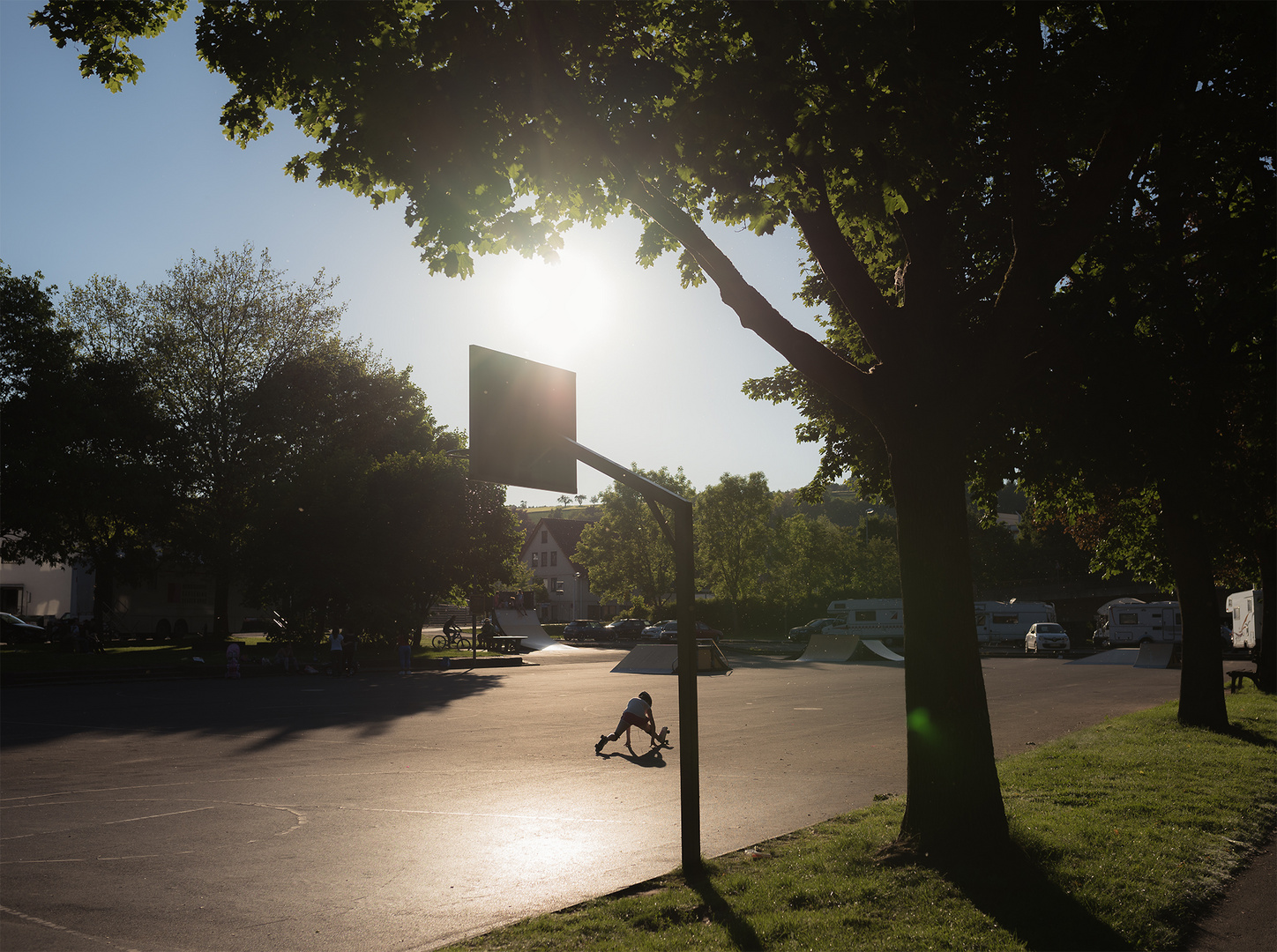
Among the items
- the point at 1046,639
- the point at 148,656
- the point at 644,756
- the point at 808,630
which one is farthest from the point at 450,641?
the point at 644,756

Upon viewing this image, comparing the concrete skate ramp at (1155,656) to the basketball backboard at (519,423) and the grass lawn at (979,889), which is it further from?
the basketball backboard at (519,423)

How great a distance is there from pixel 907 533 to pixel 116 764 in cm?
1096

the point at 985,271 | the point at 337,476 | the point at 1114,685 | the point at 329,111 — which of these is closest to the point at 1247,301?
the point at 985,271

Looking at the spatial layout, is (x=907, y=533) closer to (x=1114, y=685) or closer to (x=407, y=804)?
(x=407, y=804)

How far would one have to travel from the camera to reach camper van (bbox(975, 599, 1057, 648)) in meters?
57.5

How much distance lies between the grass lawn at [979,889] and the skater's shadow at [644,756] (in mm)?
4244

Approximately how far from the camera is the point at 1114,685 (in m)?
26.4

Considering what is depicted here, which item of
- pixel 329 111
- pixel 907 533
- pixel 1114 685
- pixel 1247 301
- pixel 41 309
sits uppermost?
pixel 41 309

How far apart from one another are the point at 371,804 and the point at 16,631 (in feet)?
144

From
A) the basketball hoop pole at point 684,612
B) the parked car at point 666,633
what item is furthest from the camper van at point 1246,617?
the basketball hoop pole at point 684,612

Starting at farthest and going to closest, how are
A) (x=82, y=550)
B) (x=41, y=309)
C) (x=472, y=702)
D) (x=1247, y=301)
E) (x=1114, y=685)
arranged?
(x=82, y=550) → (x=41, y=309) → (x=1114, y=685) → (x=472, y=702) → (x=1247, y=301)

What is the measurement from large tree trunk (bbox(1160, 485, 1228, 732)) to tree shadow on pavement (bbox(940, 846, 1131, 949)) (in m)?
9.93

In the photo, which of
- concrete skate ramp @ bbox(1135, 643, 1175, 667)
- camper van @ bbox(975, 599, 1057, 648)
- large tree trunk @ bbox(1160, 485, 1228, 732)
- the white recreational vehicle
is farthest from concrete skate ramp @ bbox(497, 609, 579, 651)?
large tree trunk @ bbox(1160, 485, 1228, 732)

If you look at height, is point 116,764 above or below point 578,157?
below
